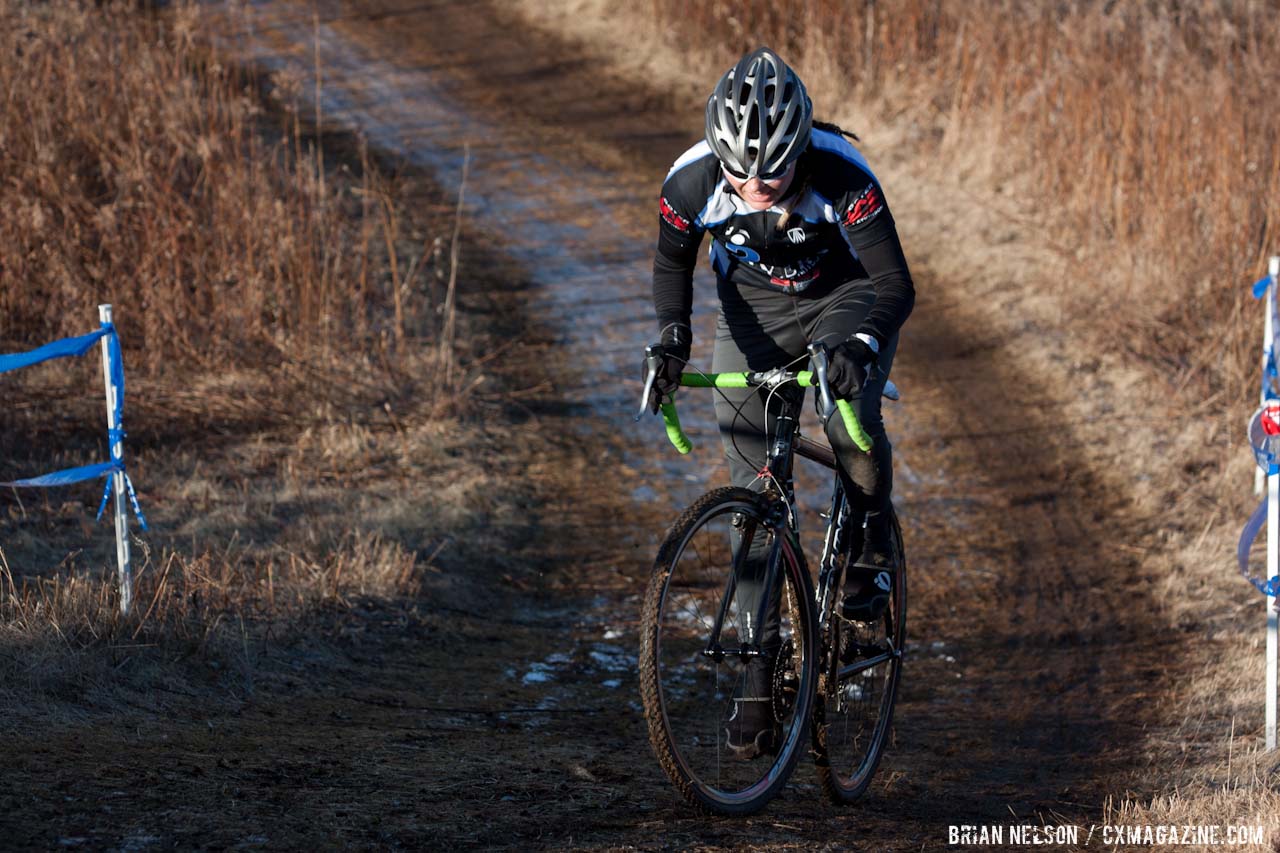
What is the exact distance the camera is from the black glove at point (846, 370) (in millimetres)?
3760

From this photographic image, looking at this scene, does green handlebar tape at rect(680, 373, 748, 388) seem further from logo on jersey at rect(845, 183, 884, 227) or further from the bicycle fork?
logo on jersey at rect(845, 183, 884, 227)

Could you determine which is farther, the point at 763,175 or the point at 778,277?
the point at 778,277

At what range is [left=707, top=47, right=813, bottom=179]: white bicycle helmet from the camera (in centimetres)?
397

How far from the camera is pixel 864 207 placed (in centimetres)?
415

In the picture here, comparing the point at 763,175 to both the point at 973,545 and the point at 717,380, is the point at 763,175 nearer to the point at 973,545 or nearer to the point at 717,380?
the point at 717,380

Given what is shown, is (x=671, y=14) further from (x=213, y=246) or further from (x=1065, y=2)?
(x=213, y=246)

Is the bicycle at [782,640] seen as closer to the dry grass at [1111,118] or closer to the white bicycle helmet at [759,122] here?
the white bicycle helmet at [759,122]

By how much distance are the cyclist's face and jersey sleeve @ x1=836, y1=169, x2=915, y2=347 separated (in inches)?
7.3

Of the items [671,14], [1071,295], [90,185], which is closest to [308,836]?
[90,185]

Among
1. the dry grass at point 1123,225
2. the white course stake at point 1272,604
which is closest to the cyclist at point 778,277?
the dry grass at point 1123,225

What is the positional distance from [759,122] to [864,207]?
0.44 m

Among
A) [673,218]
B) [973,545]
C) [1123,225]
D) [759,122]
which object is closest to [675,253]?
[673,218]

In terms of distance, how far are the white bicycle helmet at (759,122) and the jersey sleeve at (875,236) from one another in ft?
0.79

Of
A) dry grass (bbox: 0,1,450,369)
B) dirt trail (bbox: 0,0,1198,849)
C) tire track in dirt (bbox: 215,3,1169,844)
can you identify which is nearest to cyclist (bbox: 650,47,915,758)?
dirt trail (bbox: 0,0,1198,849)
